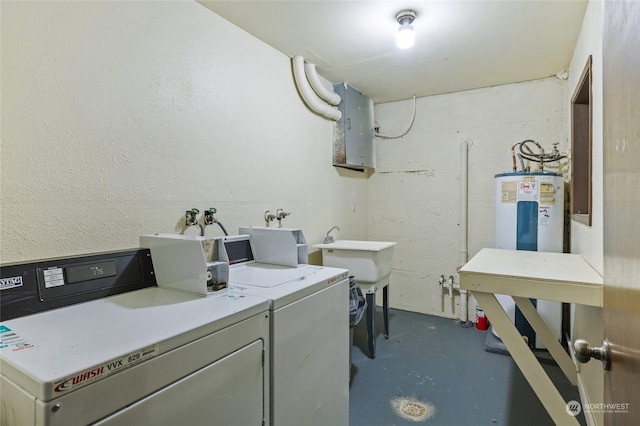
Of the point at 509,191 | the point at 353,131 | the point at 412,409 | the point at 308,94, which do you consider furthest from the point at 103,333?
the point at 509,191

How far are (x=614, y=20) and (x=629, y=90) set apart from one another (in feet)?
0.69

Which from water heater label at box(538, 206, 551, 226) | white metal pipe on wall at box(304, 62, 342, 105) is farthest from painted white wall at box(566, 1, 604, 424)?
white metal pipe on wall at box(304, 62, 342, 105)

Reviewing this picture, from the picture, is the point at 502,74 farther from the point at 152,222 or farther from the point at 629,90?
the point at 152,222

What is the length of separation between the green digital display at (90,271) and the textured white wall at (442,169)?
2.92 metres

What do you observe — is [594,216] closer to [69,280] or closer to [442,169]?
[442,169]

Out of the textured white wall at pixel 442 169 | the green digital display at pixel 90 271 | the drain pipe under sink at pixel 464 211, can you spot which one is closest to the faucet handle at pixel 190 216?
the green digital display at pixel 90 271

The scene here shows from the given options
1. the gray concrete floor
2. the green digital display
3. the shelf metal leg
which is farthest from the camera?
the gray concrete floor

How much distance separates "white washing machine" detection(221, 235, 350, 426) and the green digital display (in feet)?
1.54

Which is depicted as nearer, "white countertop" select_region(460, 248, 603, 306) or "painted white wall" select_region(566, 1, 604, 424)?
"white countertop" select_region(460, 248, 603, 306)

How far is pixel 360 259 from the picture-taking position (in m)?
2.59

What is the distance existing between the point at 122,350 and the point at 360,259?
197 centimetres

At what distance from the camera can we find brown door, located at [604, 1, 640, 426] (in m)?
0.59

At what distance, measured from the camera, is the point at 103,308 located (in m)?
1.12

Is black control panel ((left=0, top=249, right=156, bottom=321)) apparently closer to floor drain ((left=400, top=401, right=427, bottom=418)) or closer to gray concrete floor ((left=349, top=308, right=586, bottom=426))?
gray concrete floor ((left=349, top=308, right=586, bottom=426))
